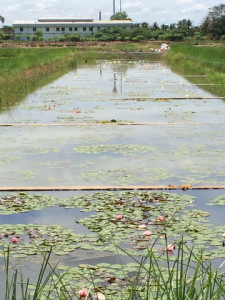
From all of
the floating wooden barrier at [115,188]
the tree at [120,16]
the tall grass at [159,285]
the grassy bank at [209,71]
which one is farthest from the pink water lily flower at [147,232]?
the tree at [120,16]

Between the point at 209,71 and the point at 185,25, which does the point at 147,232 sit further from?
the point at 185,25

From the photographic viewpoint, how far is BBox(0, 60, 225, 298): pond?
4.78m

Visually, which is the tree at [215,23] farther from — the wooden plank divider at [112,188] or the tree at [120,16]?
the wooden plank divider at [112,188]

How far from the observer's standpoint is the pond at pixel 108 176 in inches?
188

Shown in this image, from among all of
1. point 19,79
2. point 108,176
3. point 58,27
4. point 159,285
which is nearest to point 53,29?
point 58,27

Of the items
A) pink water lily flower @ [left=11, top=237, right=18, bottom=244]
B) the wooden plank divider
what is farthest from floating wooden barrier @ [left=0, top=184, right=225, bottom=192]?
pink water lily flower @ [left=11, top=237, right=18, bottom=244]

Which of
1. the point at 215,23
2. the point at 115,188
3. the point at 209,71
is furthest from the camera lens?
the point at 215,23

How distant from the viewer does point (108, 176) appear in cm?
686

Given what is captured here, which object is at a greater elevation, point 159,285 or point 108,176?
point 159,285

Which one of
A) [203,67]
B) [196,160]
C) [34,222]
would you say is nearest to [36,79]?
[203,67]

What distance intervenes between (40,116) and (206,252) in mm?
8095

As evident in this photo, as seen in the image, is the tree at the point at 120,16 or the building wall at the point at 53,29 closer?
the building wall at the point at 53,29

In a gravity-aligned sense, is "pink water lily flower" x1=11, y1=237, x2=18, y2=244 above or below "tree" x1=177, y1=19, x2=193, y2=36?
below

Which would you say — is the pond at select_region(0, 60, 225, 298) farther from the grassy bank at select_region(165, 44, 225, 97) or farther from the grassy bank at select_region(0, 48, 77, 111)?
the grassy bank at select_region(165, 44, 225, 97)
